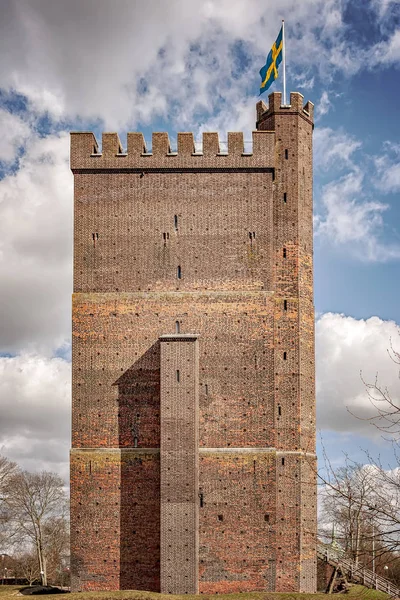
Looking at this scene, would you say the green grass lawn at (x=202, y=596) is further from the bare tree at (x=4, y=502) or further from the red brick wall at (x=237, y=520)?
the bare tree at (x=4, y=502)

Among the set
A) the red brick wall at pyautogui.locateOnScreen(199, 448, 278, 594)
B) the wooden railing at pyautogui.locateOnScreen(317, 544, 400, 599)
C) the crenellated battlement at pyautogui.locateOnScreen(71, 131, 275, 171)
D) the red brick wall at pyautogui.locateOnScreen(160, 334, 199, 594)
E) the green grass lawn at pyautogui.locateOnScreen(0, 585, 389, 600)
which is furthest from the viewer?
the crenellated battlement at pyautogui.locateOnScreen(71, 131, 275, 171)

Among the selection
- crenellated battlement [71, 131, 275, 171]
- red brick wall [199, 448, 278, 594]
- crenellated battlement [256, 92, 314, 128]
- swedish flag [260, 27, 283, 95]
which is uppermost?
swedish flag [260, 27, 283, 95]

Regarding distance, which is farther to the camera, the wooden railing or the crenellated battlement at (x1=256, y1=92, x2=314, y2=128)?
the crenellated battlement at (x1=256, y1=92, x2=314, y2=128)

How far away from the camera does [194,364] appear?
35656 millimetres

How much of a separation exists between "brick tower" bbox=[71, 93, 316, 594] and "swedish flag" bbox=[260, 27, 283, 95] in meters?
1.04

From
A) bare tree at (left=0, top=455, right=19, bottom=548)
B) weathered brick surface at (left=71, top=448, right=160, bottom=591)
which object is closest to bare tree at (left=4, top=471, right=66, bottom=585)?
bare tree at (left=0, top=455, right=19, bottom=548)

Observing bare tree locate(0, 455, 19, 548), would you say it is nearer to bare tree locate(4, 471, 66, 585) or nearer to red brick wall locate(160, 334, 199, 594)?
bare tree locate(4, 471, 66, 585)

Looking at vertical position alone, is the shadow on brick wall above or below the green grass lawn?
above

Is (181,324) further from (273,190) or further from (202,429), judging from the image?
(273,190)

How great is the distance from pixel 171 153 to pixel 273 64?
23.3 ft

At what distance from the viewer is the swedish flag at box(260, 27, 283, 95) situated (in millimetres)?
40006

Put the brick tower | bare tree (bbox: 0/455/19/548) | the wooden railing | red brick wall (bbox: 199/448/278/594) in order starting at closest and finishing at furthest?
red brick wall (bbox: 199/448/278/594)
the brick tower
the wooden railing
bare tree (bbox: 0/455/19/548)

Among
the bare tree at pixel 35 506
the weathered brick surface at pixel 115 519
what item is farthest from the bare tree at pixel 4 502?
the weathered brick surface at pixel 115 519

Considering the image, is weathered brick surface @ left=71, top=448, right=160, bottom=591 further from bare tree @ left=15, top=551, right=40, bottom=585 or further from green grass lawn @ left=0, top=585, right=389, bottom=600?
bare tree @ left=15, top=551, right=40, bottom=585
